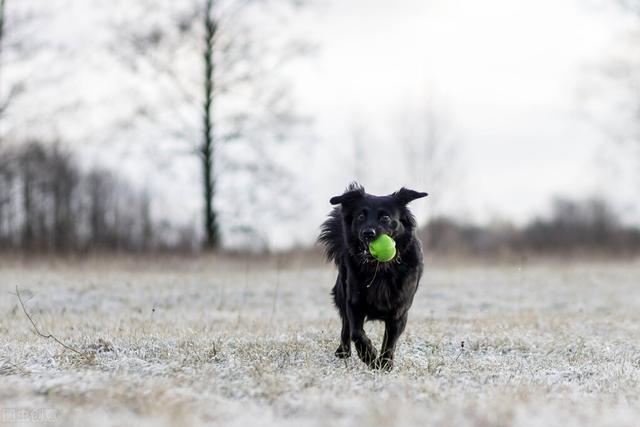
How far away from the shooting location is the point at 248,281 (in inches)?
625

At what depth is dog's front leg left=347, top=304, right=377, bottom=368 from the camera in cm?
635

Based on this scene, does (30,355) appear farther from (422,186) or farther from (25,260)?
(422,186)

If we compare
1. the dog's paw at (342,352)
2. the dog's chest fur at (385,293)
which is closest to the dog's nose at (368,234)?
the dog's chest fur at (385,293)

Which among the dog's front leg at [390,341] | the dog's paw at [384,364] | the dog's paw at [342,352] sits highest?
the dog's front leg at [390,341]

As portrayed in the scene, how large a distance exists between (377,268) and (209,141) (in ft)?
52.7

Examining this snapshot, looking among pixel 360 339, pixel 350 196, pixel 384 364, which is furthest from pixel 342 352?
pixel 350 196

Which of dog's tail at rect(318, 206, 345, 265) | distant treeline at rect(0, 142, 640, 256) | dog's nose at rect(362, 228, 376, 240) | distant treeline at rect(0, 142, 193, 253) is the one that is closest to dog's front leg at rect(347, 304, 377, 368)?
dog's nose at rect(362, 228, 376, 240)

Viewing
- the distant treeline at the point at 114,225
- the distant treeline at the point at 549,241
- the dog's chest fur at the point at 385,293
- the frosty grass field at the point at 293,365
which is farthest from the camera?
the distant treeline at the point at 549,241

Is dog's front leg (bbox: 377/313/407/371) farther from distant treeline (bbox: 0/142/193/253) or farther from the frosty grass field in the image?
distant treeline (bbox: 0/142/193/253)

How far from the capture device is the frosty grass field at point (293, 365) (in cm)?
430

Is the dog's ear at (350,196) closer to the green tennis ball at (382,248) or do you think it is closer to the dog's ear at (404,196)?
the dog's ear at (404,196)

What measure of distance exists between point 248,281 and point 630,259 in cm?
1464

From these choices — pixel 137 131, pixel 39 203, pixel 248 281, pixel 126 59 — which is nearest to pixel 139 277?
pixel 248 281

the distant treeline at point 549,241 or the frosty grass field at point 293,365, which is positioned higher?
the distant treeline at point 549,241
